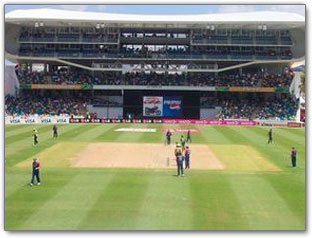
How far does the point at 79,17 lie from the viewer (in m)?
65.9

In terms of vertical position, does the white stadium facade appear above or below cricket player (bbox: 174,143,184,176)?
above

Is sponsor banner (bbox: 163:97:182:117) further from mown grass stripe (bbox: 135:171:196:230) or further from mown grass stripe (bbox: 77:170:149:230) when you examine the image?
mown grass stripe (bbox: 77:170:149:230)

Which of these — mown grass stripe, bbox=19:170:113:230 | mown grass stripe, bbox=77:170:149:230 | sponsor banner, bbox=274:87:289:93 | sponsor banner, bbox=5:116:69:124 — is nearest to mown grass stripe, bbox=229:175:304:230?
mown grass stripe, bbox=77:170:149:230

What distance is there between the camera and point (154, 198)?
1955 cm

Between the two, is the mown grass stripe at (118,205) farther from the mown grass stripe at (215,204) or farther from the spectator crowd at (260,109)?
the spectator crowd at (260,109)

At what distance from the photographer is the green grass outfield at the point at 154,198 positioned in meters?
16.3

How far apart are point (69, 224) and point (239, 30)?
58268mm

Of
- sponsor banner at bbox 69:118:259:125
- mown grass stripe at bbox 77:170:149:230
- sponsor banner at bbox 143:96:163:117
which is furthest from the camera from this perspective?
sponsor banner at bbox 143:96:163:117

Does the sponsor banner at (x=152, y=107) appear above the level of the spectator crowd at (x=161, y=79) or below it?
below

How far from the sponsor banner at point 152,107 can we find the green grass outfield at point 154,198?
37049 millimetres

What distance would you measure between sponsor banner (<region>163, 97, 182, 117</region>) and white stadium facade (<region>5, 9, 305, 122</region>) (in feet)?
0.45

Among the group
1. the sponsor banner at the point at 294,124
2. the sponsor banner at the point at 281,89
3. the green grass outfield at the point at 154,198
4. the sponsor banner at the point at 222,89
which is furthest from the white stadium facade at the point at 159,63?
the green grass outfield at the point at 154,198

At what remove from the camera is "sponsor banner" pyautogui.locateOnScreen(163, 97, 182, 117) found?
221 ft

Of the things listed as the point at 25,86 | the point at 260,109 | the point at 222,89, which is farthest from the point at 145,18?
the point at 260,109
